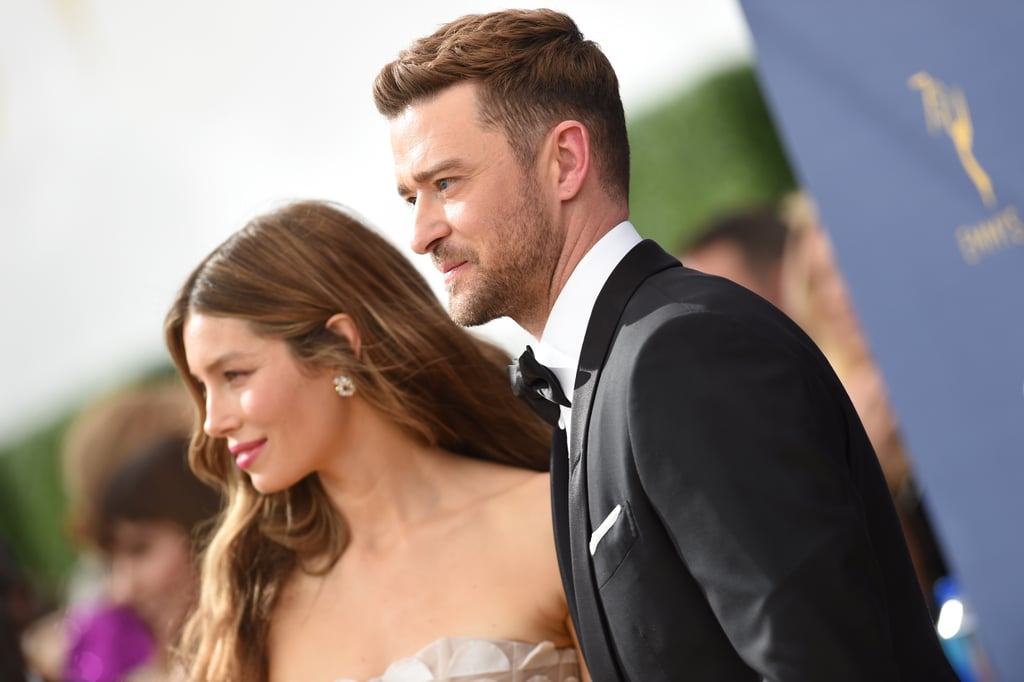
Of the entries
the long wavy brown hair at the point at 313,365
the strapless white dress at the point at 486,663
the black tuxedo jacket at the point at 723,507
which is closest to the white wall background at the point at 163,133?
the long wavy brown hair at the point at 313,365

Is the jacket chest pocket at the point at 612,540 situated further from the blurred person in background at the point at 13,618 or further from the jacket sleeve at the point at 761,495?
the blurred person in background at the point at 13,618

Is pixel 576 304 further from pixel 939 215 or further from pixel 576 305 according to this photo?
pixel 939 215

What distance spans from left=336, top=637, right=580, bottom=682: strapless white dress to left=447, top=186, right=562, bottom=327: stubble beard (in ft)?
3.27

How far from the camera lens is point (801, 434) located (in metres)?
1.51

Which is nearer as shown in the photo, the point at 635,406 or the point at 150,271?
the point at 635,406

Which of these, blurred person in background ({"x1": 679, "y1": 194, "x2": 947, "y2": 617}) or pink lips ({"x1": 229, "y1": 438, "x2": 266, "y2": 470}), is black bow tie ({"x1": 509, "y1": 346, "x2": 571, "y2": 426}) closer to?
pink lips ({"x1": 229, "y1": 438, "x2": 266, "y2": 470})

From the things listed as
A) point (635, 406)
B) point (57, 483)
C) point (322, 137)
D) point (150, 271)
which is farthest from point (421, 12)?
point (635, 406)

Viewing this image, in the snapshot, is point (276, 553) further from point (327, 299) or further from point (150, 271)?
point (150, 271)

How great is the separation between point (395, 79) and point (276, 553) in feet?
4.82

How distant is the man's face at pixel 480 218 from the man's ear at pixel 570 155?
35mm

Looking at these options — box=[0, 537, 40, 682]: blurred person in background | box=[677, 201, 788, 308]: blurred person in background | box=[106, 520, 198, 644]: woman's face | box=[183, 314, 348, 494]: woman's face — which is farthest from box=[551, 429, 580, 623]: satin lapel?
box=[106, 520, 198, 644]: woman's face

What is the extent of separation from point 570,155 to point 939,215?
1513 millimetres

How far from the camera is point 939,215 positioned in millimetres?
3076

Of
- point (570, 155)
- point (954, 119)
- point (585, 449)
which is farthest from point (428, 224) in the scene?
point (954, 119)
